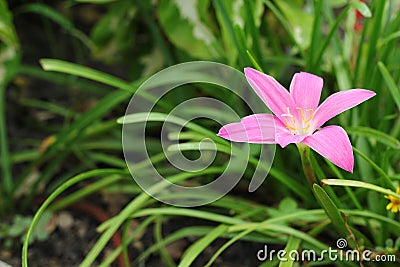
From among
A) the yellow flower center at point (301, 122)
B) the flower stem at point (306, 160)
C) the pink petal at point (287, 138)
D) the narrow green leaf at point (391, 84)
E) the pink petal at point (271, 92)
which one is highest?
the narrow green leaf at point (391, 84)

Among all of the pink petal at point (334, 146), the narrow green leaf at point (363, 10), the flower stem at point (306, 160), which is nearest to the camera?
the pink petal at point (334, 146)

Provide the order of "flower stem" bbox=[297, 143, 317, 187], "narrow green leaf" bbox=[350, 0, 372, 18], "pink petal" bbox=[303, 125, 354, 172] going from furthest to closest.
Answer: "narrow green leaf" bbox=[350, 0, 372, 18], "flower stem" bbox=[297, 143, 317, 187], "pink petal" bbox=[303, 125, 354, 172]

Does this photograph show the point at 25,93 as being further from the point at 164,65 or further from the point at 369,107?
the point at 369,107

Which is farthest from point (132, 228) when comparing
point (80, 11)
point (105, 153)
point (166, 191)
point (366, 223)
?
point (80, 11)

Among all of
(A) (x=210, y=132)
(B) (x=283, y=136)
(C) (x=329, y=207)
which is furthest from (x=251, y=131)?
(A) (x=210, y=132)

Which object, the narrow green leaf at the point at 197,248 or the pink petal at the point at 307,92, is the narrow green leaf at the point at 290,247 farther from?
the pink petal at the point at 307,92

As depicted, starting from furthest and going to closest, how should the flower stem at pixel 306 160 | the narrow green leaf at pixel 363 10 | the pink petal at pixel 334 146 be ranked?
the narrow green leaf at pixel 363 10 < the flower stem at pixel 306 160 < the pink petal at pixel 334 146

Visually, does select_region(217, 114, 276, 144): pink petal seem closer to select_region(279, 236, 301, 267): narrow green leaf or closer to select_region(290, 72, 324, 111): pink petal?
select_region(290, 72, 324, 111): pink petal

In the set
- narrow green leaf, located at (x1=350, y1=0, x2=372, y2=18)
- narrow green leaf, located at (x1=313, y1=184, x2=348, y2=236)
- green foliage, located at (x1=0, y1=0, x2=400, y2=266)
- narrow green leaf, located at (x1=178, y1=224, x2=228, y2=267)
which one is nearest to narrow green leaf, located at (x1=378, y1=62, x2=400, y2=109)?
green foliage, located at (x1=0, y1=0, x2=400, y2=266)

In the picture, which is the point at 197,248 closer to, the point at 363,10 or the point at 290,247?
the point at 290,247

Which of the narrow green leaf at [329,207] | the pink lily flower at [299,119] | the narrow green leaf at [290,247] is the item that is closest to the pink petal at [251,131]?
the pink lily flower at [299,119]
